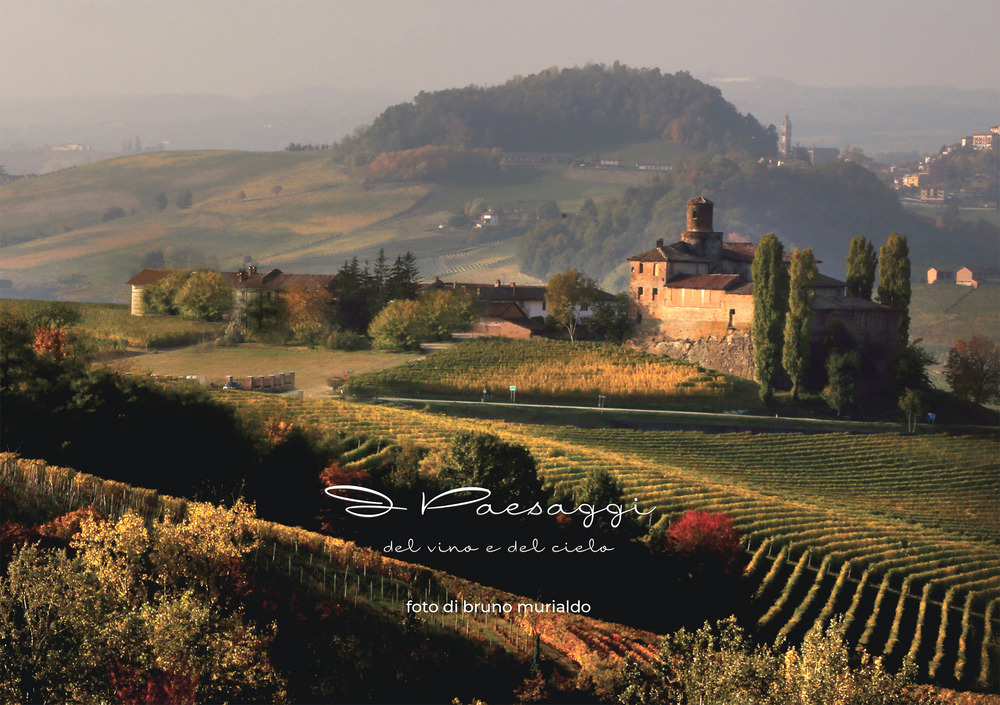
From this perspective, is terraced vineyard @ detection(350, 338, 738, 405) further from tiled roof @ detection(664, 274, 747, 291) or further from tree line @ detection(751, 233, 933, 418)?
tiled roof @ detection(664, 274, 747, 291)

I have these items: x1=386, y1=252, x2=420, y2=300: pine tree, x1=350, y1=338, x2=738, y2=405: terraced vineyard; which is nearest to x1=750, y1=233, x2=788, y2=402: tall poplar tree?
x1=350, y1=338, x2=738, y2=405: terraced vineyard

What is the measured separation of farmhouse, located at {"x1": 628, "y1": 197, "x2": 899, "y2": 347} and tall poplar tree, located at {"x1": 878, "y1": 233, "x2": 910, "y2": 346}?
0.43 metres

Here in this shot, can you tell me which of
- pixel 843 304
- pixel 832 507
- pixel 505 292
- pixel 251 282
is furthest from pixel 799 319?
pixel 251 282

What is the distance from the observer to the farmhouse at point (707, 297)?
2045cm

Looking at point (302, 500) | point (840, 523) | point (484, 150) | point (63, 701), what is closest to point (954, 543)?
point (840, 523)

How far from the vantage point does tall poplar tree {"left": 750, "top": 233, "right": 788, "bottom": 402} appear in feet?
60.5

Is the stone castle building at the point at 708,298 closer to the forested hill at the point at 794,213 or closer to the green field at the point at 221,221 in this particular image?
the green field at the point at 221,221

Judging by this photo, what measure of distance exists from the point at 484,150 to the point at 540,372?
15.4 m

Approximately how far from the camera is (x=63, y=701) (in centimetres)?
760

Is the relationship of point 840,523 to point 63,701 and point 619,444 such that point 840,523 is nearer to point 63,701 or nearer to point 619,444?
point 619,444

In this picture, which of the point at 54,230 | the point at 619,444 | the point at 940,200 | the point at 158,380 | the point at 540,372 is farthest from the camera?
the point at 940,200

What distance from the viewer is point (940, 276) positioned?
5372 centimetres

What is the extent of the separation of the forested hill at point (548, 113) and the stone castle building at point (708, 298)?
17.8 ft

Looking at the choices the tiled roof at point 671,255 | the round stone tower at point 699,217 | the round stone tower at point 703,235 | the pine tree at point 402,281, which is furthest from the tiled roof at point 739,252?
the pine tree at point 402,281
